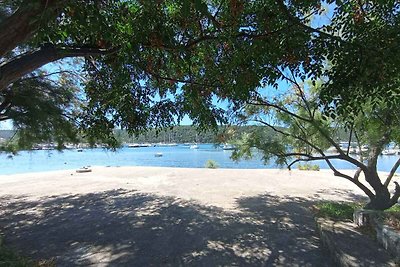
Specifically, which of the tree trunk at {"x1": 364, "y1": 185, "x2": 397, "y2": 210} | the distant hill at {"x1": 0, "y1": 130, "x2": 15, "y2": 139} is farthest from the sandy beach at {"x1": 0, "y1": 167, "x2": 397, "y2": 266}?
the distant hill at {"x1": 0, "y1": 130, "x2": 15, "y2": 139}

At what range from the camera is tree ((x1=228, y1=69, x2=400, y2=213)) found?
635 centimetres

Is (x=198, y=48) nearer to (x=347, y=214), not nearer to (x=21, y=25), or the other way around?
(x=21, y=25)

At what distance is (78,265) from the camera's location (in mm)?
4426

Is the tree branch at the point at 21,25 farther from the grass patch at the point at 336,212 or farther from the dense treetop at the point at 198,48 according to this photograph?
the grass patch at the point at 336,212

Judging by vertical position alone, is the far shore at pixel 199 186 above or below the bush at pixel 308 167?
below

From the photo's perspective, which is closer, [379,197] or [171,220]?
[379,197]

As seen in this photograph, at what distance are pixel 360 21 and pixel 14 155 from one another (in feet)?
28.6

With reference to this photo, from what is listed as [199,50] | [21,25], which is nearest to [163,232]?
[199,50]

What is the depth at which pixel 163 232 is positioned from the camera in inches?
232

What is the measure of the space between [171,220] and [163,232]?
0.78 metres

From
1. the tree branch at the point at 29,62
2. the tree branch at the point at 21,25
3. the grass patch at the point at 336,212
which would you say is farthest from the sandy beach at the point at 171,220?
the tree branch at the point at 21,25

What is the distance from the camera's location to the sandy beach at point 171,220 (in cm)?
477

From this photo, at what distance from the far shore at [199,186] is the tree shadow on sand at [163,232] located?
0.81 metres

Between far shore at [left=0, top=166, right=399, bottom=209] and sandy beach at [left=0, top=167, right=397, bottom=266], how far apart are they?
1.2 inches
